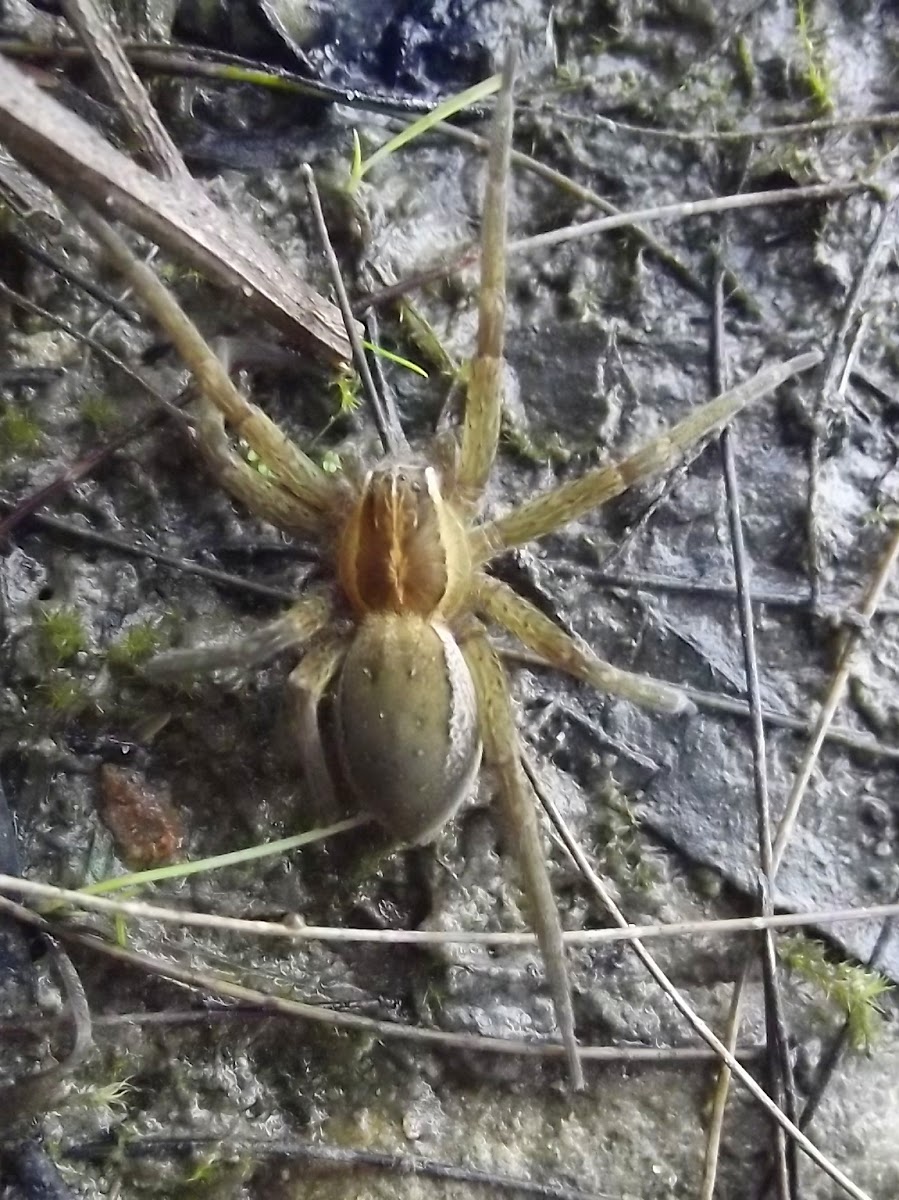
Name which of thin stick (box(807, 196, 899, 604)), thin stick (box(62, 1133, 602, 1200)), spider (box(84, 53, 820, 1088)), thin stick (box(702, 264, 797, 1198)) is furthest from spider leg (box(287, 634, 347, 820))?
thin stick (box(807, 196, 899, 604))

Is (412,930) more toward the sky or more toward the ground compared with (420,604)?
more toward the ground

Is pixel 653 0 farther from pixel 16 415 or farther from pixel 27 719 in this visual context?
pixel 27 719

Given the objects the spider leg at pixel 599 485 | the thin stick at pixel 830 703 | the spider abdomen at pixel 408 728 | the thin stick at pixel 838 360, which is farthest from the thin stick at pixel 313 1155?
the thin stick at pixel 838 360

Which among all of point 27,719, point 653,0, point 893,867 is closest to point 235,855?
point 27,719

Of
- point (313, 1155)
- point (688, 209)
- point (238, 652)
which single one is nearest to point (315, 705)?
point (238, 652)

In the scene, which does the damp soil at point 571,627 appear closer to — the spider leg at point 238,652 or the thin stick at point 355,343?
the thin stick at point 355,343

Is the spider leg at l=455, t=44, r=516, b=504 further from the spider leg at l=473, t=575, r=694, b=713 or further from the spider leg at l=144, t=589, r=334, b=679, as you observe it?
the spider leg at l=144, t=589, r=334, b=679

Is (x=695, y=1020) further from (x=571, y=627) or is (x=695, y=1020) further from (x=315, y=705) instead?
(x=315, y=705)
